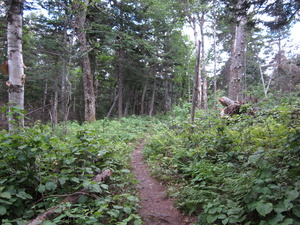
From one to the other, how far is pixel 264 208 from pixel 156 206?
2055mm

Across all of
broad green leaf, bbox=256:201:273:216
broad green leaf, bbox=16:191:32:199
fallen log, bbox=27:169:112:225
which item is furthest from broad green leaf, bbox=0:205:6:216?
Result: broad green leaf, bbox=256:201:273:216

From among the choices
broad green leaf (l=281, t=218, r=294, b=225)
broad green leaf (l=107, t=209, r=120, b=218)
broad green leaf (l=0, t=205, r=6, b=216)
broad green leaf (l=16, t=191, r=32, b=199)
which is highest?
broad green leaf (l=281, t=218, r=294, b=225)

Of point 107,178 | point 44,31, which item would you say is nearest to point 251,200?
point 107,178

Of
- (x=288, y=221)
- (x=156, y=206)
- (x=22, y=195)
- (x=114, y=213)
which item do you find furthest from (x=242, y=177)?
(x=22, y=195)

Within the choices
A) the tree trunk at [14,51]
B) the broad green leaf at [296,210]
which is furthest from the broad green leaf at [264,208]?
the tree trunk at [14,51]

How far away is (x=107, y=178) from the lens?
3.63m

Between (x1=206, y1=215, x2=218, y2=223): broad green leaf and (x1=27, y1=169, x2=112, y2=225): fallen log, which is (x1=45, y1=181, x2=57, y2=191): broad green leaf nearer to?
(x1=27, y1=169, x2=112, y2=225): fallen log

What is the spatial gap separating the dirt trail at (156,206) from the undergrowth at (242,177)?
18 cm

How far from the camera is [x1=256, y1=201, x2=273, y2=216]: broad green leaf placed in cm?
204

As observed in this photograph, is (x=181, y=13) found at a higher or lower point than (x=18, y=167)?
higher

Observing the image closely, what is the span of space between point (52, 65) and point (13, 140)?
1532 centimetres

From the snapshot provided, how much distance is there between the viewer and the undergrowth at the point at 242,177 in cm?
224

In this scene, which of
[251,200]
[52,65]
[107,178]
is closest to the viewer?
[251,200]

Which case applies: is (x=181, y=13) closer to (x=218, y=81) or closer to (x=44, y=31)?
(x=44, y=31)
